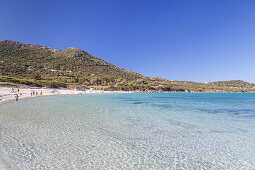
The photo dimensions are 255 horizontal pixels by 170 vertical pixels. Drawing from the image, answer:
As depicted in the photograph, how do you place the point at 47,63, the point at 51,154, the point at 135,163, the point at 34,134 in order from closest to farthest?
the point at 135,163
the point at 51,154
the point at 34,134
the point at 47,63

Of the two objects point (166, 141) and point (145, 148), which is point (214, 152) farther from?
point (145, 148)

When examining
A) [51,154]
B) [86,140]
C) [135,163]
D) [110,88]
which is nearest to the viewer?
[135,163]

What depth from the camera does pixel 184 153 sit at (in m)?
6.83

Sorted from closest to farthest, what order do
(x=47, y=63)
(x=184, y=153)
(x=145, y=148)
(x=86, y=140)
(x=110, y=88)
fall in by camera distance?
(x=184, y=153)
(x=145, y=148)
(x=86, y=140)
(x=110, y=88)
(x=47, y=63)

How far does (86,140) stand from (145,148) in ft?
9.81

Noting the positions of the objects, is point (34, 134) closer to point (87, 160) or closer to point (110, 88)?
point (87, 160)

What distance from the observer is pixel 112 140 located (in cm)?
841

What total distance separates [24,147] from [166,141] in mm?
6517

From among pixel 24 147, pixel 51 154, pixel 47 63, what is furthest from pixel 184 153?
pixel 47 63

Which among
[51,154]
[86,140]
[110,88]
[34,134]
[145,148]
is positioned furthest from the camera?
[110,88]

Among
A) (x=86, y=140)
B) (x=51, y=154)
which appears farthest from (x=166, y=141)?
(x=51, y=154)

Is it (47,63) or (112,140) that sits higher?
(47,63)

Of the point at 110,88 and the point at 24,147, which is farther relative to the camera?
the point at 110,88

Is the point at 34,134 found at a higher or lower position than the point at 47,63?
lower
